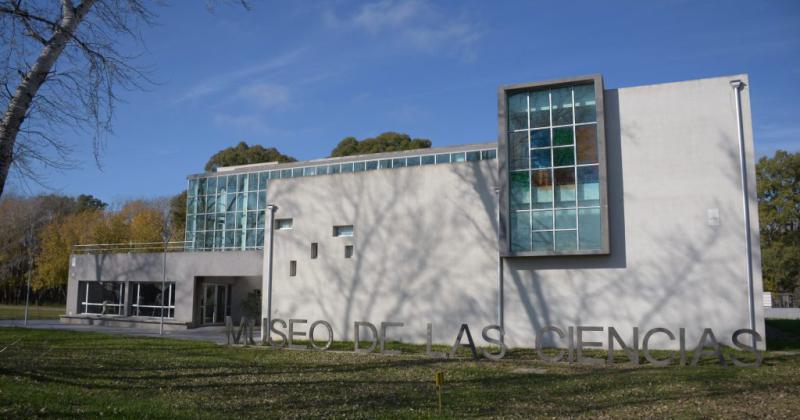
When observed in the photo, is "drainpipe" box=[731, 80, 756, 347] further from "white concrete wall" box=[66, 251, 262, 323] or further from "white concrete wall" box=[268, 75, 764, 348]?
"white concrete wall" box=[66, 251, 262, 323]

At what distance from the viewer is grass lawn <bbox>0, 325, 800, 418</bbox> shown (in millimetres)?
9445

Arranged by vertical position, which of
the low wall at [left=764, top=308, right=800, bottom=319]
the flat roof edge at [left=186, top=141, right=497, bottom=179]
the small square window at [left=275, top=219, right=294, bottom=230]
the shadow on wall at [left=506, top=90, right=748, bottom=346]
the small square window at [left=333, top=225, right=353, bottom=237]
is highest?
the flat roof edge at [left=186, top=141, right=497, bottom=179]

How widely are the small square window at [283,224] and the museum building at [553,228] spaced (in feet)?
0.20

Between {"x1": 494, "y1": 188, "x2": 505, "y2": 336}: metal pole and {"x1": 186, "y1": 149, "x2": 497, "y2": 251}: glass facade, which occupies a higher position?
{"x1": 186, "y1": 149, "x2": 497, "y2": 251}: glass facade

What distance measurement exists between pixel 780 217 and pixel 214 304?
1733 inches

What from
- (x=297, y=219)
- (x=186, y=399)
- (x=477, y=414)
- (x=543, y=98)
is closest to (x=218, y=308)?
(x=297, y=219)

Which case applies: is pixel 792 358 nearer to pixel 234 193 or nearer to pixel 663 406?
pixel 663 406

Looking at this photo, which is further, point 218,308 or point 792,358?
point 218,308

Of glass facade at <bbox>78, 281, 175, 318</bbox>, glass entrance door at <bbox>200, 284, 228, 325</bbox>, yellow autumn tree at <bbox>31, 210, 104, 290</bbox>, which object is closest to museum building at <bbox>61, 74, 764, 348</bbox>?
glass entrance door at <bbox>200, 284, 228, 325</bbox>

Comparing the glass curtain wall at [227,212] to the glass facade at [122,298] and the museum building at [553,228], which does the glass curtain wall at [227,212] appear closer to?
the glass facade at [122,298]

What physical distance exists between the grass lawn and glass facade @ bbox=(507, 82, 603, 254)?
4.16 metres

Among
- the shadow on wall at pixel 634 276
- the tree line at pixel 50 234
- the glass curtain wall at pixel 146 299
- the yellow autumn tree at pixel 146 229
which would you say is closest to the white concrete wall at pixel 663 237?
the shadow on wall at pixel 634 276

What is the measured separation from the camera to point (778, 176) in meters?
49.6

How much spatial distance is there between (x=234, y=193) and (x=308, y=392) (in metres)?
29.7
